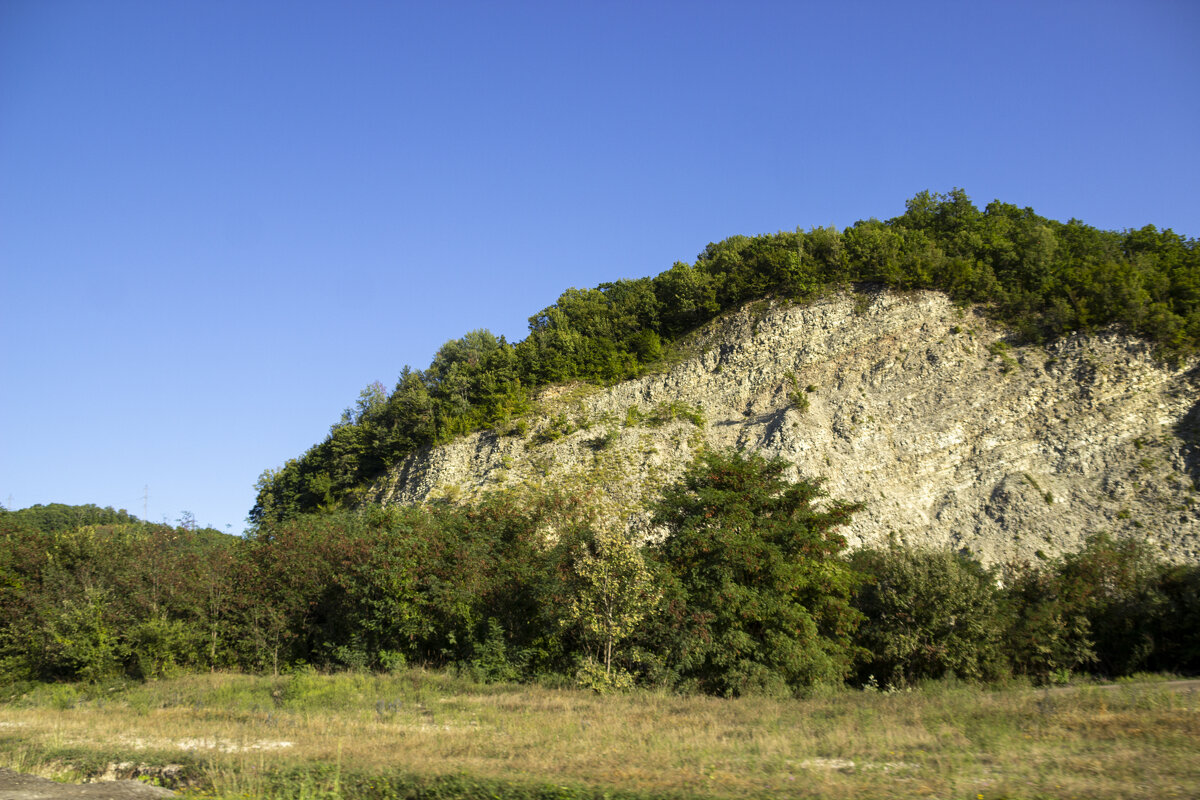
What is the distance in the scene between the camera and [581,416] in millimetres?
47375

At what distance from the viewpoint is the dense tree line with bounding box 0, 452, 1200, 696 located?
22.7 meters

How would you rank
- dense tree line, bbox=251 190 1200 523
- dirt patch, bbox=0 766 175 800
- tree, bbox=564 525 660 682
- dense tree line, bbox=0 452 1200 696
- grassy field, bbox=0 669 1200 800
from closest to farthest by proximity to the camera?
1. dirt patch, bbox=0 766 175 800
2. grassy field, bbox=0 669 1200 800
3. tree, bbox=564 525 660 682
4. dense tree line, bbox=0 452 1200 696
5. dense tree line, bbox=251 190 1200 523

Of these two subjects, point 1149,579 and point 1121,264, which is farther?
point 1121,264

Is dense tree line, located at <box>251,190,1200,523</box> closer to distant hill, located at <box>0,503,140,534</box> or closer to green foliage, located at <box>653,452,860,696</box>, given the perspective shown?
green foliage, located at <box>653,452,860,696</box>

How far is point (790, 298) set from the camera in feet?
161

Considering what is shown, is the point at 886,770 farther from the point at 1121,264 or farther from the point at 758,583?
the point at 1121,264

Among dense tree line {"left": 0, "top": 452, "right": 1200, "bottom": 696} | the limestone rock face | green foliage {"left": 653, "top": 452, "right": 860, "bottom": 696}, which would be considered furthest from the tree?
the limestone rock face

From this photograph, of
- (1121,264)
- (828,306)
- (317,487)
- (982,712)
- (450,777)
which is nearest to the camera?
(450,777)

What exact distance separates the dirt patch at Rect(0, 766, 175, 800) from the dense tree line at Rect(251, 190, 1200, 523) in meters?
38.0

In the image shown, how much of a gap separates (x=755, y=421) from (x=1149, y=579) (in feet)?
66.9

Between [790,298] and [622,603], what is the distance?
32388 millimetres

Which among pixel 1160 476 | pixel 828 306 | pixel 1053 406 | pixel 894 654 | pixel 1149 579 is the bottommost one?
pixel 894 654

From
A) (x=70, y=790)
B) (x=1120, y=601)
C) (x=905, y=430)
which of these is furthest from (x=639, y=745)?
(x=905, y=430)

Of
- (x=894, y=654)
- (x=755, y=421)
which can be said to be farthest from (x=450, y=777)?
(x=755, y=421)
